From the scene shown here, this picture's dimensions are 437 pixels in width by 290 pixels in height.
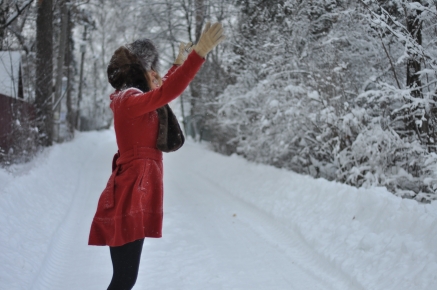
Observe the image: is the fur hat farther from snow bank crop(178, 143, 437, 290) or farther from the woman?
snow bank crop(178, 143, 437, 290)

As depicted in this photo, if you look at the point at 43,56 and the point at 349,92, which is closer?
the point at 349,92

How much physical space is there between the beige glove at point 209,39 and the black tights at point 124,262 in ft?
3.62

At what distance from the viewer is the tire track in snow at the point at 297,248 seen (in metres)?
4.25

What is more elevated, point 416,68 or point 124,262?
point 416,68

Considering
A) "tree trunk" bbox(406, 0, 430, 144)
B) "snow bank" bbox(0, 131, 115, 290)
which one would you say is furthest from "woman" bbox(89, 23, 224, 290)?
"tree trunk" bbox(406, 0, 430, 144)

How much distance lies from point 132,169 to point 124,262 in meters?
0.52

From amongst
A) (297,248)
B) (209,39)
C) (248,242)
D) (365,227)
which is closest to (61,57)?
(248,242)

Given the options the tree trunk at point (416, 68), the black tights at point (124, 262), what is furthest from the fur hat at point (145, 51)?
the tree trunk at point (416, 68)

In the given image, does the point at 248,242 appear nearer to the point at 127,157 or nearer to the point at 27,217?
the point at 27,217

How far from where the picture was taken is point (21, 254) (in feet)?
13.9

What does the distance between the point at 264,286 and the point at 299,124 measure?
5.43 m

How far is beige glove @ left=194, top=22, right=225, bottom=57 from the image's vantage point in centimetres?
200

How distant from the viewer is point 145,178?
7.71 ft

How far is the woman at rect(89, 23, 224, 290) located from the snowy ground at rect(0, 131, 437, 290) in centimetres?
174
